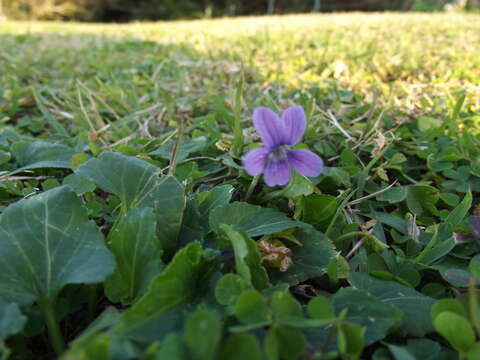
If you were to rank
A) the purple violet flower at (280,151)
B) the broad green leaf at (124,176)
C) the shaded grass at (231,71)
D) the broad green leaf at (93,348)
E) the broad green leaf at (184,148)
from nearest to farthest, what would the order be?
the broad green leaf at (93,348) → the purple violet flower at (280,151) → the broad green leaf at (124,176) → the broad green leaf at (184,148) → the shaded grass at (231,71)

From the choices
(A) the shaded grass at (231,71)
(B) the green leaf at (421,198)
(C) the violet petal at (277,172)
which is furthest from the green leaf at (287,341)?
(A) the shaded grass at (231,71)

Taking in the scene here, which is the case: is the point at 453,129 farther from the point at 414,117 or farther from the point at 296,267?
the point at 296,267

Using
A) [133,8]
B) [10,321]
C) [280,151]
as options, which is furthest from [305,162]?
[133,8]

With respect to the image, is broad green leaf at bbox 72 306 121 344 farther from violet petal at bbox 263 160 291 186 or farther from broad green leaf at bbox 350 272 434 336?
broad green leaf at bbox 350 272 434 336

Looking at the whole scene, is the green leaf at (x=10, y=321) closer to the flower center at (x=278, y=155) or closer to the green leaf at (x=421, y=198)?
the flower center at (x=278, y=155)

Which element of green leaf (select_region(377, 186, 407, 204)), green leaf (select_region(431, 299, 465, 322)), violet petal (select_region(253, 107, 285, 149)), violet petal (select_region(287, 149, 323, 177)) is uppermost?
violet petal (select_region(253, 107, 285, 149))

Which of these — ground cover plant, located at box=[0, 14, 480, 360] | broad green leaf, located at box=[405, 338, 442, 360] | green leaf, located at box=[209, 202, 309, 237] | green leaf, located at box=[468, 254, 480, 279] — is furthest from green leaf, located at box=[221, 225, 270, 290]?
green leaf, located at box=[468, 254, 480, 279]
